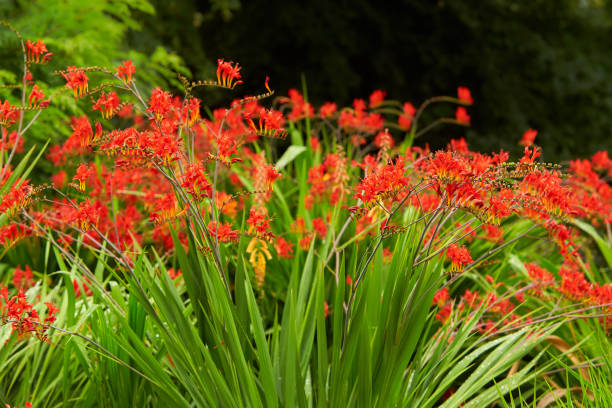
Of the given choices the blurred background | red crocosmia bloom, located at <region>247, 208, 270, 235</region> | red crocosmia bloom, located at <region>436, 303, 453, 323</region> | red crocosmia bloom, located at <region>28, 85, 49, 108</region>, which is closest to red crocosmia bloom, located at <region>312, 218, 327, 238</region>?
red crocosmia bloom, located at <region>436, 303, 453, 323</region>

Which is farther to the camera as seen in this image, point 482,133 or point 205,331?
point 482,133

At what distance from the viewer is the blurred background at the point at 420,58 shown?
10.0 metres

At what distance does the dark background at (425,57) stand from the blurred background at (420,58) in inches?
0.6

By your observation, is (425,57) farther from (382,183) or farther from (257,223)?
(382,183)

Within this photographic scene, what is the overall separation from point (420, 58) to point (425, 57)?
9 cm

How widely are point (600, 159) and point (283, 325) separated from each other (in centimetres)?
314

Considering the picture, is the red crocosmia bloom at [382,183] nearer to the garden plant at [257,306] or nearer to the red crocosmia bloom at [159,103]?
the garden plant at [257,306]

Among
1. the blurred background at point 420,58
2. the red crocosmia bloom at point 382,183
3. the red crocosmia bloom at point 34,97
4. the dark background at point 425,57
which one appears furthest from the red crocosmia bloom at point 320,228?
the dark background at point 425,57

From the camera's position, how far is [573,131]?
1033 cm

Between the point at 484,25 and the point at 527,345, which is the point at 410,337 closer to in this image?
the point at 527,345

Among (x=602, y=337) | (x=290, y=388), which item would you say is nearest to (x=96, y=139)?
(x=290, y=388)

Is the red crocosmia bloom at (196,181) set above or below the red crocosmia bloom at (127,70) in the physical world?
below

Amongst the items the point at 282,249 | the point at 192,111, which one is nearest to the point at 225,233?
the point at 192,111

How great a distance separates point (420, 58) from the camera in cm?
1035
